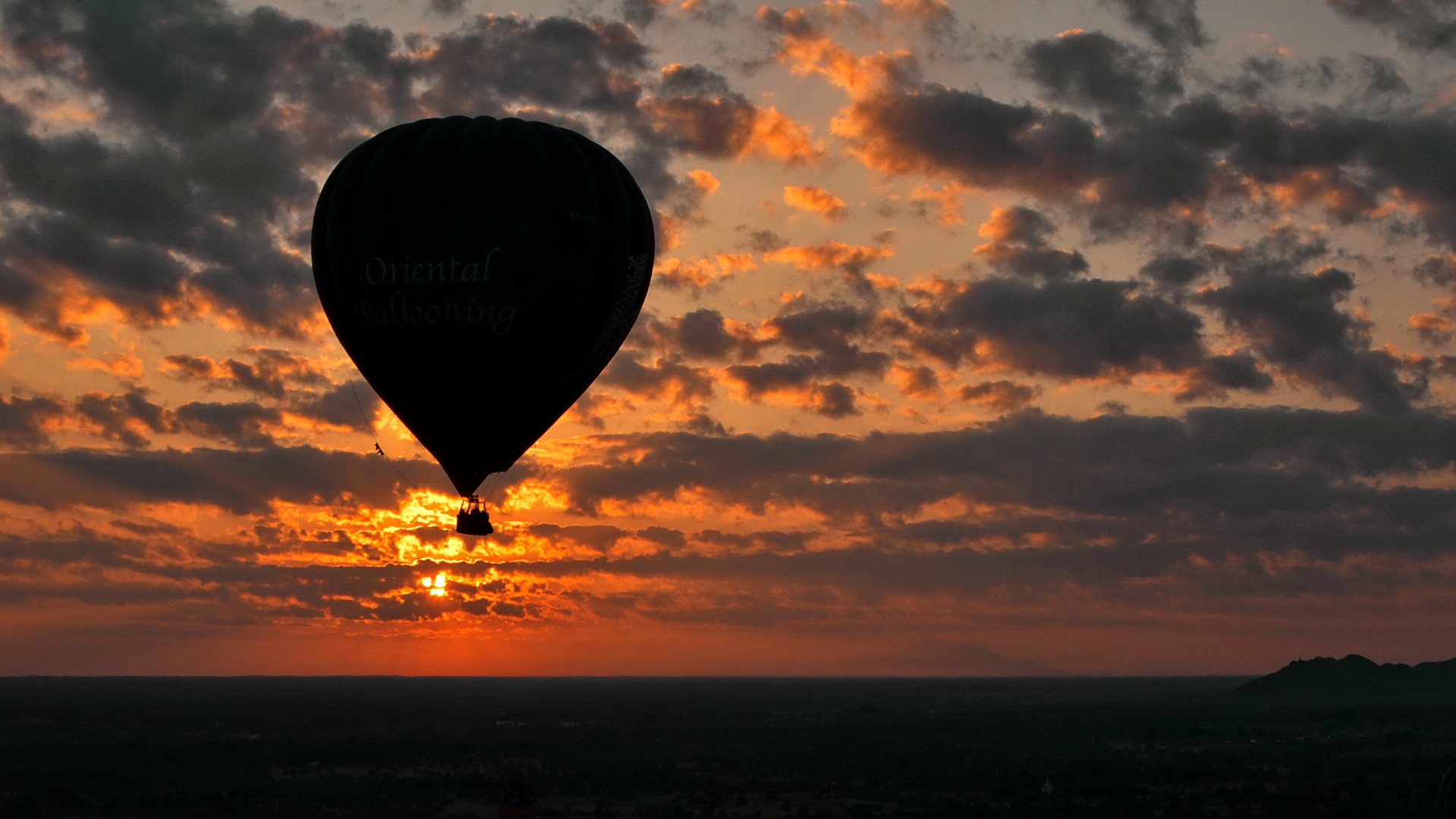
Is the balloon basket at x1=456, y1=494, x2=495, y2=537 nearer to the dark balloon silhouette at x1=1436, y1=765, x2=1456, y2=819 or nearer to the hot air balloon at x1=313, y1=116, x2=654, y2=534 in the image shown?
the hot air balloon at x1=313, y1=116, x2=654, y2=534

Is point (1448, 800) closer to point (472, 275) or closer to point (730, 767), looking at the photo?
point (472, 275)

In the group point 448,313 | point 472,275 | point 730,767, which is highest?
point 472,275

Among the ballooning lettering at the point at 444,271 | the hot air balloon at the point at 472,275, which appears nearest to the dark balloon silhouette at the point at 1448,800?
the hot air balloon at the point at 472,275

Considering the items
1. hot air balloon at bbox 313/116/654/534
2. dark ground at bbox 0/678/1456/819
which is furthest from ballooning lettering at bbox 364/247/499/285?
dark ground at bbox 0/678/1456/819

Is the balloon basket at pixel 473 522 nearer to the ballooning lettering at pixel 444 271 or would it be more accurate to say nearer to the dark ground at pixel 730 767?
the ballooning lettering at pixel 444 271

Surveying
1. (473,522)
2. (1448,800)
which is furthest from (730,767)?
(473,522)

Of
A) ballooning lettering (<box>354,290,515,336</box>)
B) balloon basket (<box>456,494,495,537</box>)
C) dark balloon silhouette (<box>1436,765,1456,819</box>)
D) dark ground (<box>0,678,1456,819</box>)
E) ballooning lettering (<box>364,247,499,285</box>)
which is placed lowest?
dark ground (<box>0,678,1456,819</box>)

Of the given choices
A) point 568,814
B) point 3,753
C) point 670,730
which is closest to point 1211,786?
point 568,814
